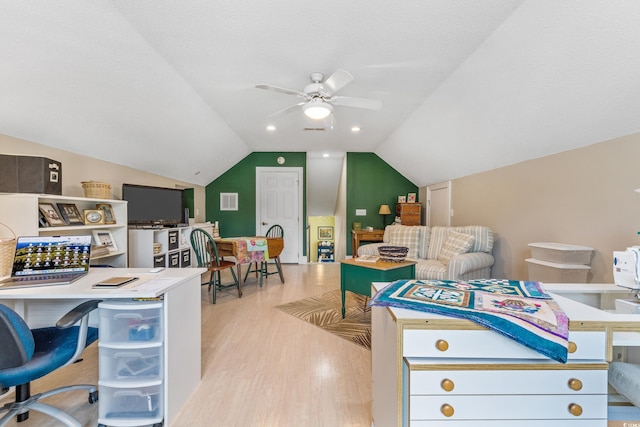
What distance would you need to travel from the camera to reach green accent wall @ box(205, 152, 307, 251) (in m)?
6.02

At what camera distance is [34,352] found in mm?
1300

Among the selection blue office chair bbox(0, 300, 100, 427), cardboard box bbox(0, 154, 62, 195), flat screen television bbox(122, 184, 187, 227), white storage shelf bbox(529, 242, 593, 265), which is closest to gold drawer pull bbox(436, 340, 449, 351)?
blue office chair bbox(0, 300, 100, 427)

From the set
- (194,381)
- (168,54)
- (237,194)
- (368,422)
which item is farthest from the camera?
(237,194)

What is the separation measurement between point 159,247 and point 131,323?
7.99ft

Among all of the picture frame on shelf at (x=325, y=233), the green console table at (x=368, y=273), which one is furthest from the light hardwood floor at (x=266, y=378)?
the picture frame on shelf at (x=325, y=233)

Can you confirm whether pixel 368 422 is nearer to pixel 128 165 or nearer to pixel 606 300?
pixel 606 300

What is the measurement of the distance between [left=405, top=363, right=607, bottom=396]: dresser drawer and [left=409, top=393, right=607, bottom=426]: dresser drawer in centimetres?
2

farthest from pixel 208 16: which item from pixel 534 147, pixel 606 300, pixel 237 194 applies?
pixel 237 194

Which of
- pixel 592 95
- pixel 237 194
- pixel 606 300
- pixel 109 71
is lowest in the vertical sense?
pixel 606 300

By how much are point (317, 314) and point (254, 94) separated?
103 inches

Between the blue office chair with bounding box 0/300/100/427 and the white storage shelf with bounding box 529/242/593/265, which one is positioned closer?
the blue office chair with bounding box 0/300/100/427

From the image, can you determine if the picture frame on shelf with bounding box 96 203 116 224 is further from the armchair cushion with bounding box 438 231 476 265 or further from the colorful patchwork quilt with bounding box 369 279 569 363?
the armchair cushion with bounding box 438 231 476 265

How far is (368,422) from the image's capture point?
4.89ft

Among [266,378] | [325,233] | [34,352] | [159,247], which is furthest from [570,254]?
[325,233]
